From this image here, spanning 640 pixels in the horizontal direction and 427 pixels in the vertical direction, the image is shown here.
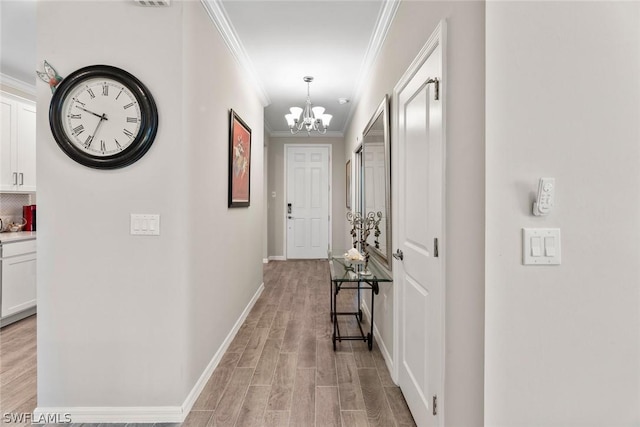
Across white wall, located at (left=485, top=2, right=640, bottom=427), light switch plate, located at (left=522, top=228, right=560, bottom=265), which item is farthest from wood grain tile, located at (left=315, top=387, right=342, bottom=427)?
light switch plate, located at (left=522, top=228, right=560, bottom=265)

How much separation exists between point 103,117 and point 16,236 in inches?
101

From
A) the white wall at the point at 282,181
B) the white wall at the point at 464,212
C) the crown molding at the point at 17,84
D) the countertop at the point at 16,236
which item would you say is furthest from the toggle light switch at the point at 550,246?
Result: the white wall at the point at 282,181

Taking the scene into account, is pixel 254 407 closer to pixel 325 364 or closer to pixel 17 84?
pixel 325 364

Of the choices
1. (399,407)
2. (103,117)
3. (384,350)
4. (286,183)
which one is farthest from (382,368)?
(286,183)

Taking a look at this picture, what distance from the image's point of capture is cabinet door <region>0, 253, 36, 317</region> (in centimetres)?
314

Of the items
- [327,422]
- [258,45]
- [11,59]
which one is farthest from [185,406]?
[11,59]

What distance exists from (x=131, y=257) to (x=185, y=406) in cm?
90

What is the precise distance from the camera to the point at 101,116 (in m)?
1.81

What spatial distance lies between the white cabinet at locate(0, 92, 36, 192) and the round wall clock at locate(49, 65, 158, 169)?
250 centimetres

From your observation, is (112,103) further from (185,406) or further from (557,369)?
(557,369)

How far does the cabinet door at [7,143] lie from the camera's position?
345cm

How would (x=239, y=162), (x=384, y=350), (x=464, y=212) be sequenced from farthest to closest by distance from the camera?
(x=239, y=162) → (x=384, y=350) → (x=464, y=212)

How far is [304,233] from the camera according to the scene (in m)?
6.82

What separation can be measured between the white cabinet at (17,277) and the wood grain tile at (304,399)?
115 inches
